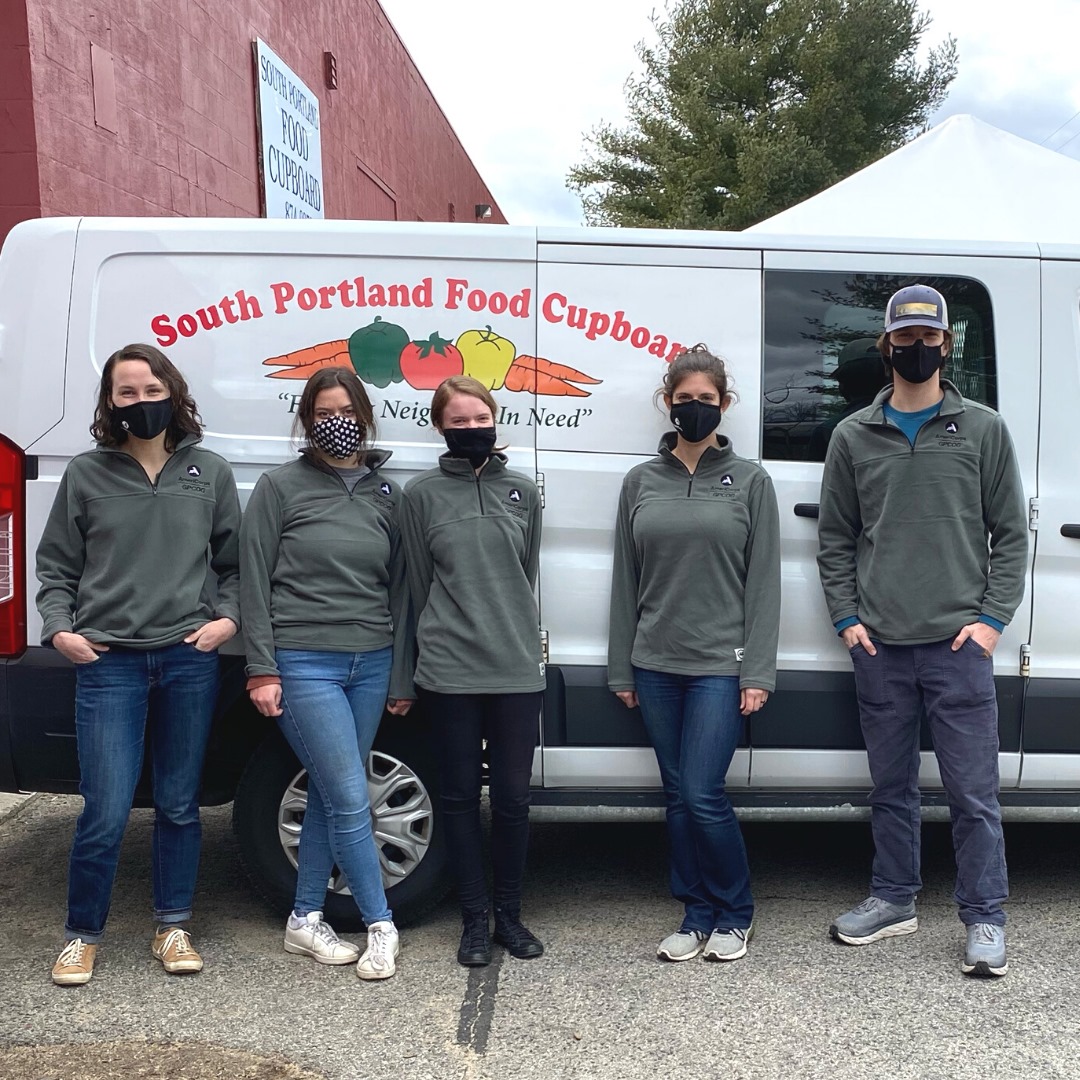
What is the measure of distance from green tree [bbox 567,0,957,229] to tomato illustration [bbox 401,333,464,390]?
1776 centimetres

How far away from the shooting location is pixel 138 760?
11.3ft

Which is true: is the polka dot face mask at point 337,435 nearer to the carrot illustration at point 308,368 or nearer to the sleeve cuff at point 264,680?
the carrot illustration at point 308,368

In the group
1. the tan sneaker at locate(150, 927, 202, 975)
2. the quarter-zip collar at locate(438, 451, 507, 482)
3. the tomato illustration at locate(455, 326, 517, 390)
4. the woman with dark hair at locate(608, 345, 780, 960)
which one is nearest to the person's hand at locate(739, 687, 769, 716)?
the woman with dark hair at locate(608, 345, 780, 960)

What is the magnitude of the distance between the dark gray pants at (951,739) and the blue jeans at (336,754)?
152cm

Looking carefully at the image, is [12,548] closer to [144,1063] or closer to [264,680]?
[264,680]

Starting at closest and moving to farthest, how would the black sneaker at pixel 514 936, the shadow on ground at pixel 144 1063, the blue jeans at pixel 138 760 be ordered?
the shadow on ground at pixel 144 1063 → the blue jeans at pixel 138 760 → the black sneaker at pixel 514 936

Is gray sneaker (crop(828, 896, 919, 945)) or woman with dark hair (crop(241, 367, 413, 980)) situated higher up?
woman with dark hair (crop(241, 367, 413, 980))

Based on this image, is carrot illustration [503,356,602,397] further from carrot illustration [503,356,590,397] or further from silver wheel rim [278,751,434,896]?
silver wheel rim [278,751,434,896]

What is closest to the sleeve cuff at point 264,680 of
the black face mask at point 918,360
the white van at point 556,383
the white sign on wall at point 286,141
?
the white van at point 556,383

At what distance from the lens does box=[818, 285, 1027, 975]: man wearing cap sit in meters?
3.43

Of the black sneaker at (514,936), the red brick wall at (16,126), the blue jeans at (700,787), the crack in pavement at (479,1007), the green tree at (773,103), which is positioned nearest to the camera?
the crack in pavement at (479,1007)

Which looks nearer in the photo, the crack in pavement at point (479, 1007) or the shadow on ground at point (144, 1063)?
the shadow on ground at point (144, 1063)

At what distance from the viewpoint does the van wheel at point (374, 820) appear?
368cm

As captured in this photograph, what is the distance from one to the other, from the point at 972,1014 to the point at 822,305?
213 cm
